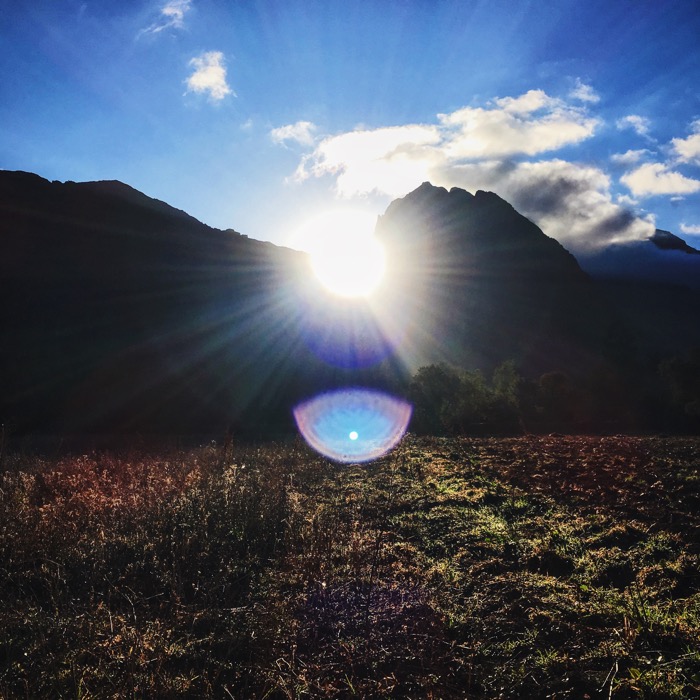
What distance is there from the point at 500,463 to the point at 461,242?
5722 inches

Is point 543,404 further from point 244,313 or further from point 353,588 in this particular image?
point 244,313

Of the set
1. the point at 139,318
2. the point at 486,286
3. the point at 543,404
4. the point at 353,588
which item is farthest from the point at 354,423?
the point at 486,286

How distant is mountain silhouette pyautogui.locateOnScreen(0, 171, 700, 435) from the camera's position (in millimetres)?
37156

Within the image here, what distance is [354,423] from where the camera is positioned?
2491cm

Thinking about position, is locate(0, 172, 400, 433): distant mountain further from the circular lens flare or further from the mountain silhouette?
the circular lens flare

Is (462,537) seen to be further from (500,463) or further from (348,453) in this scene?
(348,453)

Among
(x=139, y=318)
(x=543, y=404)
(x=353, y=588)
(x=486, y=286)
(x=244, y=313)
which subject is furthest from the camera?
(x=486, y=286)

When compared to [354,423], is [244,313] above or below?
above

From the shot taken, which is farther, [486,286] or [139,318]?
[486,286]

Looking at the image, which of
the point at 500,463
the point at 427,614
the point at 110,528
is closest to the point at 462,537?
the point at 427,614

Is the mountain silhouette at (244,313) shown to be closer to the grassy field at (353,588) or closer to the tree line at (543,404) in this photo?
the tree line at (543,404)

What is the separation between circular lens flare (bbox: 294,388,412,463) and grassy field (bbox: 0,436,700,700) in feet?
18.8

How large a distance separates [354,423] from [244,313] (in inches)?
1827

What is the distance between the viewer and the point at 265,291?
8306 centimetres
